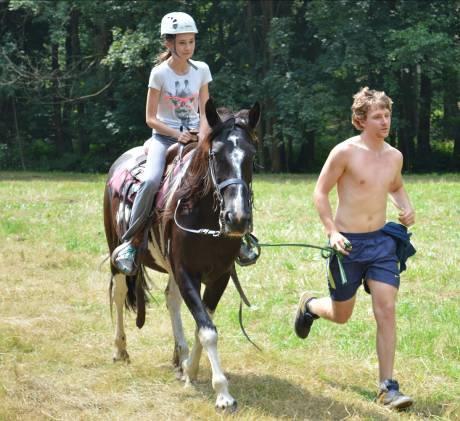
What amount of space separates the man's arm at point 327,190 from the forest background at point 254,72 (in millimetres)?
20971

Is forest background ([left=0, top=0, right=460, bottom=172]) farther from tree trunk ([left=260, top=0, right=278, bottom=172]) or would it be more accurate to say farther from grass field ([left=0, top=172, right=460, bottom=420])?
grass field ([left=0, top=172, right=460, bottom=420])

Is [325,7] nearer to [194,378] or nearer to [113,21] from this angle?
[113,21]

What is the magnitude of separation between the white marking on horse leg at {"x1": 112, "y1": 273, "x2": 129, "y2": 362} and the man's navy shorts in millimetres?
2112

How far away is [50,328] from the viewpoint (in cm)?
802

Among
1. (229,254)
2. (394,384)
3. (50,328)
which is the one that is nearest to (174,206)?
(229,254)

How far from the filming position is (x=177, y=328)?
22.3ft

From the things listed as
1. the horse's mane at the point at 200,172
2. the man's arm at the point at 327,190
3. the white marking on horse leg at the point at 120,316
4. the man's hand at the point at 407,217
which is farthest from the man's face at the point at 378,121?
the white marking on horse leg at the point at 120,316

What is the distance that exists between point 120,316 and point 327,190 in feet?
7.95

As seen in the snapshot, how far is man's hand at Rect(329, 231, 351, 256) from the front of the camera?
5516mm

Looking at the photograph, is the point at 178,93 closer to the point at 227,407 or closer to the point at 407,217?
the point at 407,217

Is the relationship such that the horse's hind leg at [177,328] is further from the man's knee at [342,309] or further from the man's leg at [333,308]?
the man's knee at [342,309]

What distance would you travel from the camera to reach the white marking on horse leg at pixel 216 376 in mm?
5500

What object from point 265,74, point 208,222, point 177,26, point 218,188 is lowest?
point 208,222

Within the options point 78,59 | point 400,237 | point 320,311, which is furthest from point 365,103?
point 78,59
